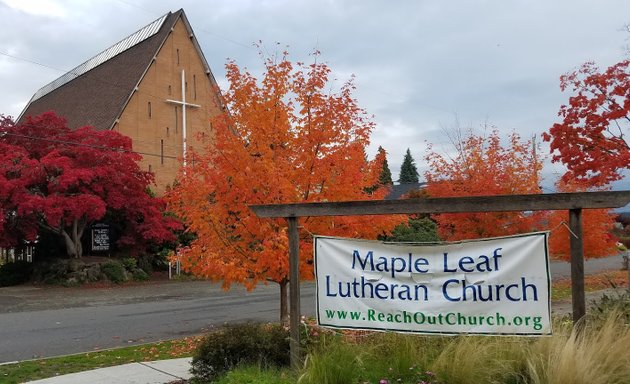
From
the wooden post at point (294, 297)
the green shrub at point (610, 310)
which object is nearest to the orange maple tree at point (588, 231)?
the green shrub at point (610, 310)

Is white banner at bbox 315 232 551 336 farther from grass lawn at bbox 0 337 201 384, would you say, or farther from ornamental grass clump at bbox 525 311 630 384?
grass lawn at bbox 0 337 201 384

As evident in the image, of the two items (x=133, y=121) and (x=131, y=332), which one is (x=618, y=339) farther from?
(x=133, y=121)

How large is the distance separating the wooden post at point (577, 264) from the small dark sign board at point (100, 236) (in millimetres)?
25651

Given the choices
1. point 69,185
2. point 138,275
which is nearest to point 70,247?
point 138,275

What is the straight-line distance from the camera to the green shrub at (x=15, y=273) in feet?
84.6

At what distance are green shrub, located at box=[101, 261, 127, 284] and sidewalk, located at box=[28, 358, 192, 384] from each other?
59.8 ft

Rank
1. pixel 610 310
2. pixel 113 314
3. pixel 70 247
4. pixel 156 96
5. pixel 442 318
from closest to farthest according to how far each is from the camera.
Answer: pixel 442 318
pixel 610 310
pixel 113 314
pixel 70 247
pixel 156 96

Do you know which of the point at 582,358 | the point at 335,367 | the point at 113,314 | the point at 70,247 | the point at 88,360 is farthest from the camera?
the point at 70,247

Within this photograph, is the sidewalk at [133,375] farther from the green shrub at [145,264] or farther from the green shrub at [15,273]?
the green shrub at [15,273]

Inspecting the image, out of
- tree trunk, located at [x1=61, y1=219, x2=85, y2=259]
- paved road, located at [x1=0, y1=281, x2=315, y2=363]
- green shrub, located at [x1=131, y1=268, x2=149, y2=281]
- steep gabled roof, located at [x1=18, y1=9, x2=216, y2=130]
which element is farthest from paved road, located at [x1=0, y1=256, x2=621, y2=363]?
steep gabled roof, located at [x1=18, y1=9, x2=216, y2=130]

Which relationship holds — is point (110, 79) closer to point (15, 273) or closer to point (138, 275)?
point (15, 273)

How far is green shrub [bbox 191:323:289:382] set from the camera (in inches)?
238

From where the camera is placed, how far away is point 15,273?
86.7ft

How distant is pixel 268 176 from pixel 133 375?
314cm
